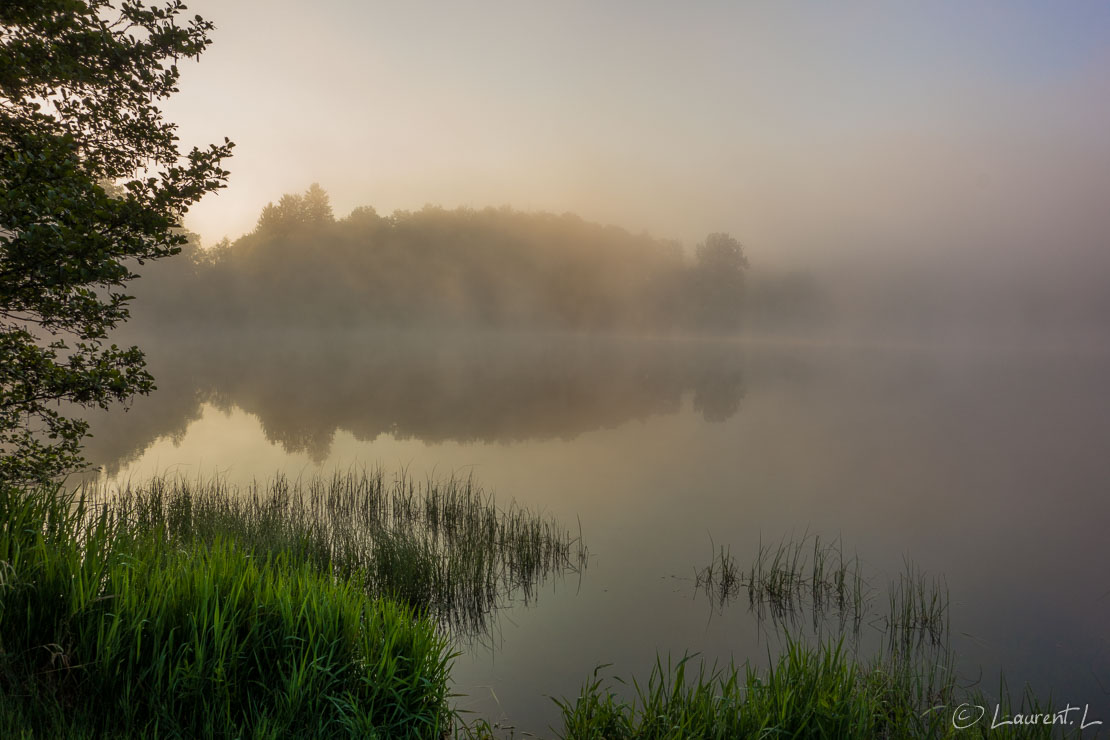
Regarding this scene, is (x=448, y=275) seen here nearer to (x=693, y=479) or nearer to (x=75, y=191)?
(x=693, y=479)

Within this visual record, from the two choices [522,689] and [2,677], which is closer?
[2,677]

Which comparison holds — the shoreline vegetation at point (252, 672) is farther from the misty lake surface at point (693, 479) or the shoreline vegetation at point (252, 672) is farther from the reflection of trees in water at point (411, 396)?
the reflection of trees in water at point (411, 396)

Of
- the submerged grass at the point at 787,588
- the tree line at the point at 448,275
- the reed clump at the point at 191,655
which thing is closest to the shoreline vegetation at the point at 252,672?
the reed clump at the point at 191,655

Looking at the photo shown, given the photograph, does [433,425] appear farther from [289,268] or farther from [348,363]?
[289,268]

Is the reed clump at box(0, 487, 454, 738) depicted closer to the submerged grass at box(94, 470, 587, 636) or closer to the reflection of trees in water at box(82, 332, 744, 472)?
the submerged grass at box(94, 470, 587, 636)

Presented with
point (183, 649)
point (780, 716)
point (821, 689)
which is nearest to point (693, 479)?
point (821, 689)

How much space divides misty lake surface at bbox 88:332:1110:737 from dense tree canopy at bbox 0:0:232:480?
5980mm

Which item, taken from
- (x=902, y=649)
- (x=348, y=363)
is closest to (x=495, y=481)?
(x=902, y=649)

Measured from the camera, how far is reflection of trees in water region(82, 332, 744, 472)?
2561cm

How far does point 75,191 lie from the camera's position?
5.45m

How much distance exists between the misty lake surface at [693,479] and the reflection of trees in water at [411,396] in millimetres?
279

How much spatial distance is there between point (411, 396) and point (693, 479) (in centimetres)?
2239

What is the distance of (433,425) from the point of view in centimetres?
2691

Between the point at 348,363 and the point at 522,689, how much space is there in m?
55.2
